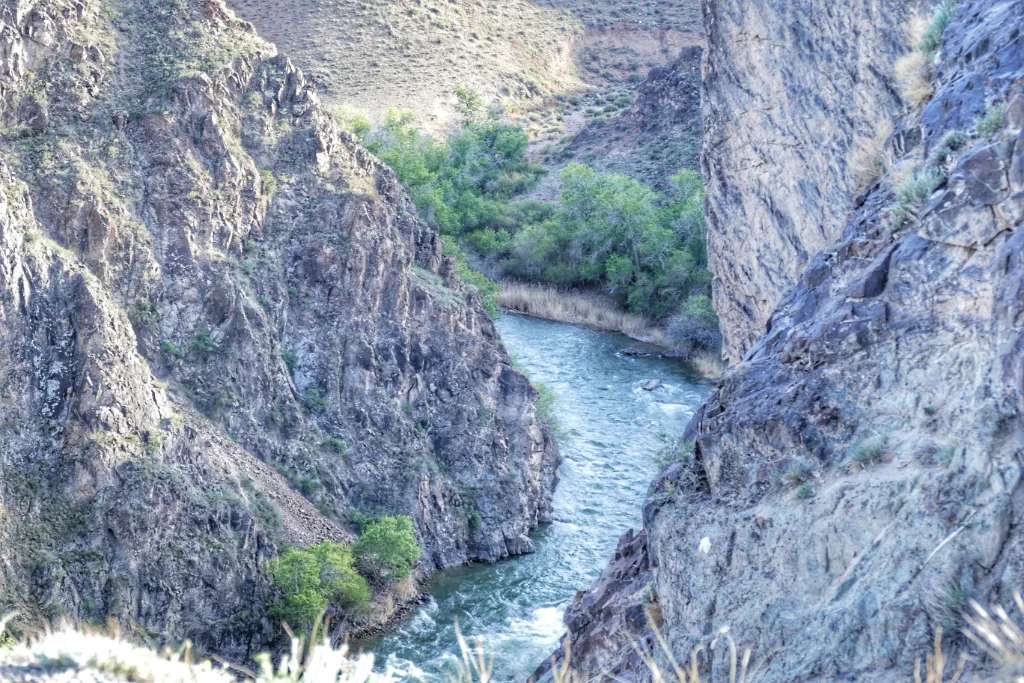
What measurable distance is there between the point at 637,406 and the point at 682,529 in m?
23.7

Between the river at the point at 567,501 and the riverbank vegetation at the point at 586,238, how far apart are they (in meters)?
2.36

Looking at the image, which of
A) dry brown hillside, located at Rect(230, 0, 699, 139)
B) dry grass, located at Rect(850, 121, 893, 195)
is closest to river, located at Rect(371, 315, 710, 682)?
dry grass, located at Rect(850, 121, 893, 195)

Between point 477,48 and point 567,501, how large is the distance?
2046 inches

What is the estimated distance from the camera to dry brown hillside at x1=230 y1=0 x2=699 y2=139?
68562 millimetres

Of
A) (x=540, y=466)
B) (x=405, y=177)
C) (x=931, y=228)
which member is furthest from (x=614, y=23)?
(x=931, y=228)

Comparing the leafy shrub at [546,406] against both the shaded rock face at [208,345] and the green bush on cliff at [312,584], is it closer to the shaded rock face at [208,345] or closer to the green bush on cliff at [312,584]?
the shaded rock face at [208,345]

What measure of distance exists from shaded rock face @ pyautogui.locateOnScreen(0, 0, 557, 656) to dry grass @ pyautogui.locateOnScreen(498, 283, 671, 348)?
13412 mm

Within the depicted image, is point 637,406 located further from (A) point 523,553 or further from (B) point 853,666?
(B) point 853,666

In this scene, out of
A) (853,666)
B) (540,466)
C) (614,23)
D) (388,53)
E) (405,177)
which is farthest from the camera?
(614,23)

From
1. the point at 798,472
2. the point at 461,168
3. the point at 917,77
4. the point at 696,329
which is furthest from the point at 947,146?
the point at 461,168

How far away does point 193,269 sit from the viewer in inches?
987

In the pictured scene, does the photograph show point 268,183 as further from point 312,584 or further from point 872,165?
point 872,165

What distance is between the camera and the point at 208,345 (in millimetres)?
24594

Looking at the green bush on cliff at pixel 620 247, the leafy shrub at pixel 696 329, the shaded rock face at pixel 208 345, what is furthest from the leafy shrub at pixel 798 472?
the green bush on cliff at pixel 620 247
